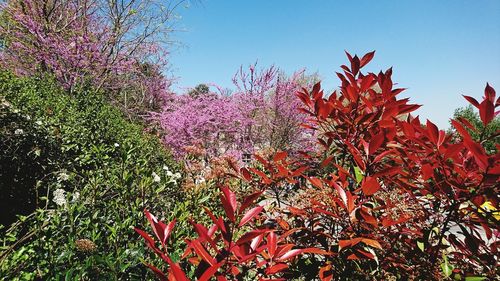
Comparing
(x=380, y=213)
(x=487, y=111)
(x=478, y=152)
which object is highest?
(x=487, y=111)

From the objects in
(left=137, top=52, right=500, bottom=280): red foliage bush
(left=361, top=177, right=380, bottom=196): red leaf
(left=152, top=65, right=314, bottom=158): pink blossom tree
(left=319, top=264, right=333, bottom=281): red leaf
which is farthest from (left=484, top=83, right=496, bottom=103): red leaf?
(left=152, top=65, right=314, bottom=158): pink blossom tree

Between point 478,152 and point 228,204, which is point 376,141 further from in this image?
point 228,204

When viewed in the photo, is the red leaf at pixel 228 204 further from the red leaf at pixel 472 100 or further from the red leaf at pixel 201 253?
the red leaf at pixel 472 100

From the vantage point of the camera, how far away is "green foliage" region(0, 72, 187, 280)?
4.91 feet

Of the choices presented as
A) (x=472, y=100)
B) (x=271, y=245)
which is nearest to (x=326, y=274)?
(x=271, y=245)

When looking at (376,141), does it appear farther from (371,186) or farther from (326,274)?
(326,274)

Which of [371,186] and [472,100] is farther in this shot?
[472,100]

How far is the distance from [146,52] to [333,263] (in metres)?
13.6

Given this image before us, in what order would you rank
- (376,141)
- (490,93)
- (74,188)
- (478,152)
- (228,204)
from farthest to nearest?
(74,188), (490,93), (376,141), (478,152), (228,204)

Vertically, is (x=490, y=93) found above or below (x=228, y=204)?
above

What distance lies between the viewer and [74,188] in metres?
2.82

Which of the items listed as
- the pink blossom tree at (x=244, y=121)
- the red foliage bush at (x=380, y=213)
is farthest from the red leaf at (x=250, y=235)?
the pink blossom tree at (x=244, y=121)

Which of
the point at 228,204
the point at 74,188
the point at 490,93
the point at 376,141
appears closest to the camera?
the point at 228,204

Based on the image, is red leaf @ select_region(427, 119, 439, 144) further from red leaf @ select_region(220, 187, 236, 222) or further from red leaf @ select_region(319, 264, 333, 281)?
red leaf @ select_region(220, 187, 236, 222)
